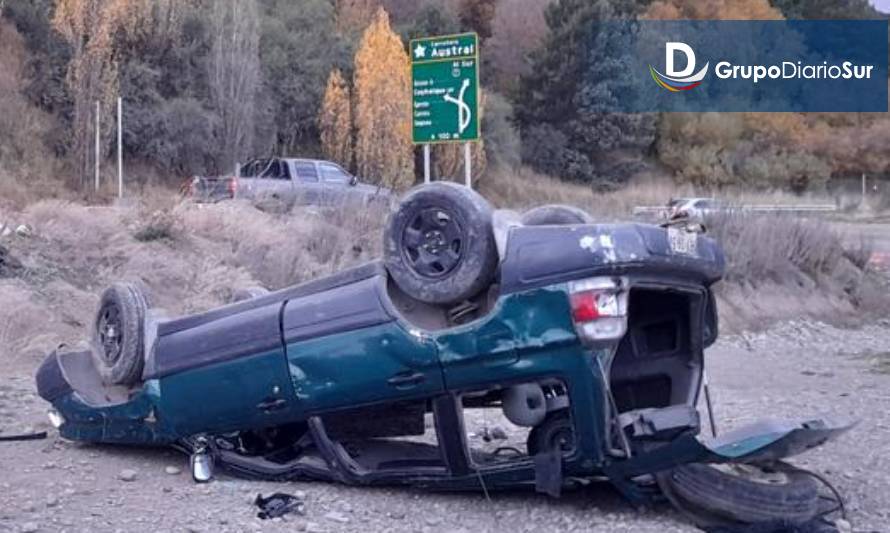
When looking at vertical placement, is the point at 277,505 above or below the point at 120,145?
below

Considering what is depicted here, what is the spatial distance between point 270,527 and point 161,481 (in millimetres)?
1378

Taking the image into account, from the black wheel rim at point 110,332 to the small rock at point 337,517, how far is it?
2.14m

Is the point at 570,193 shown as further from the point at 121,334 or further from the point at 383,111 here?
the point at 121,334

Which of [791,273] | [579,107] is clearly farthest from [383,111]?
[791,273]

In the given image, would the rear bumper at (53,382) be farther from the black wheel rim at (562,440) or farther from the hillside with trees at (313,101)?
the hillside with trees at (313,101)

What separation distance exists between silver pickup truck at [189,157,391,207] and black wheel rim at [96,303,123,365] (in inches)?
540

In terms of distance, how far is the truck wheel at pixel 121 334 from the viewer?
8727mm

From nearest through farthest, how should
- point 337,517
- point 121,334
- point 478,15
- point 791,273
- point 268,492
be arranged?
point 337,517 < point 268,492 < point 121,334 < point 791,273 < point 478,15

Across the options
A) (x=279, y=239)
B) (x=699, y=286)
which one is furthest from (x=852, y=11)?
(x=699, y=286)

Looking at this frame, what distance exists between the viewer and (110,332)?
9.02 metres

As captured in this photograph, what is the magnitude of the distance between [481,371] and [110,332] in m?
2.99

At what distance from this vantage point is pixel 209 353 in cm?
809

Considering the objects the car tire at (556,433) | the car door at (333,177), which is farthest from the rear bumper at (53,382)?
the car door at (333,177)

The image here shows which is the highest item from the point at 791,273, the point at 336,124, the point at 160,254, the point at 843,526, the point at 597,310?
the point at 336,124
